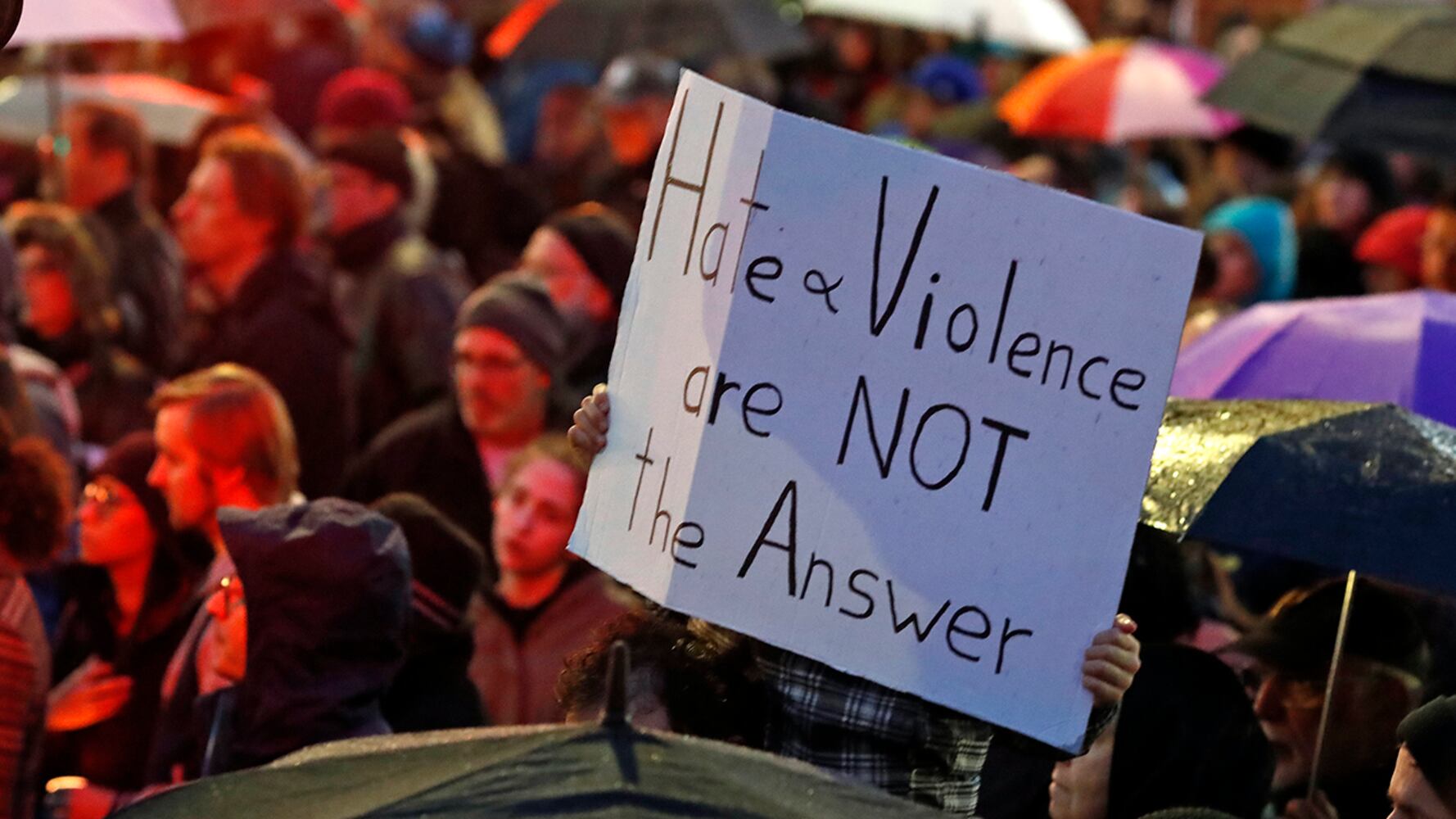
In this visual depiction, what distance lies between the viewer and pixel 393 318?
6.90 m

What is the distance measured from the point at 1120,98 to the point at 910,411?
312 inches

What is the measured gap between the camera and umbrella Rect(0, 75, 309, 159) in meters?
9.07

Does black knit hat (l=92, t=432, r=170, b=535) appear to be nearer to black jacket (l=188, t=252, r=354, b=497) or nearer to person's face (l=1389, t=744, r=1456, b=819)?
black jacket (l=188, t=252, r=354, b=497)

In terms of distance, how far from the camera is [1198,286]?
8258 mm

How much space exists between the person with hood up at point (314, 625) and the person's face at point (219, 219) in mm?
2948

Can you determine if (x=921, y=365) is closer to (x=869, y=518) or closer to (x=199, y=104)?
(x=869, y=518)

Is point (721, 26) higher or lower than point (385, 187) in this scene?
higher

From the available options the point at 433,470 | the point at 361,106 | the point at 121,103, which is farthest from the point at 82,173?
the point at 433,470

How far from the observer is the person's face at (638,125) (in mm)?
8141

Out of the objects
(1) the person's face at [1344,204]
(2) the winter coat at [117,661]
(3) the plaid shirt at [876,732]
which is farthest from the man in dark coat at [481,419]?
(1) the person's face at [1344,204]

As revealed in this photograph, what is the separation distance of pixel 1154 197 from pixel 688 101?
830 centimetres

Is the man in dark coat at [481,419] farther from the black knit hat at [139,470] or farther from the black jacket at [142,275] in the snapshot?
the black jacket at [142,275]

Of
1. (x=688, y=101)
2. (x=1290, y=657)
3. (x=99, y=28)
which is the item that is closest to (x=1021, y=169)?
(x=99, y=28)

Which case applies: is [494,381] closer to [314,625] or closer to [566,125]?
[314,625]
